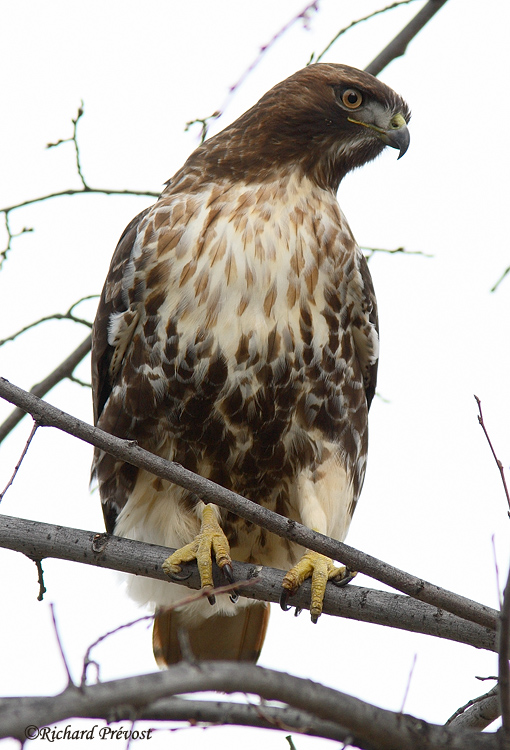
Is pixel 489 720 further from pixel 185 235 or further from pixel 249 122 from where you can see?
pixel 249 122

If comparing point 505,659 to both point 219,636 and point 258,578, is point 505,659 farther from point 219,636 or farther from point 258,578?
point 219,636

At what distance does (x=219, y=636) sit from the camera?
488 centimetres

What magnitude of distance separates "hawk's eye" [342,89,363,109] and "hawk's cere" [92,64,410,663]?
0.01m

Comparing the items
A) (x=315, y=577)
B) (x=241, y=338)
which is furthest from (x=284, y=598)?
(x=241, y=338)

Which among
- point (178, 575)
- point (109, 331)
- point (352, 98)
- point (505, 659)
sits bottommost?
point (505, 659)

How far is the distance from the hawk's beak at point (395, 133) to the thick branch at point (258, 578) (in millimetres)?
2264

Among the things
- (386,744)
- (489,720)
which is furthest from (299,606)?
(386,744)

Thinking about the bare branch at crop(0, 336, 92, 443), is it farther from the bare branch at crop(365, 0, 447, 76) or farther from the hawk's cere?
the bare branch at crop(365, 0, 447, 76)

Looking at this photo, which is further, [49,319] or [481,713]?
[49,319]

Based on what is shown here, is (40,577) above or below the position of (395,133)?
below

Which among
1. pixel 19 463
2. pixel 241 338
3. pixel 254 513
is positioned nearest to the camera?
pixel 19 463

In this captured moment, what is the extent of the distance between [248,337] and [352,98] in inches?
56.2

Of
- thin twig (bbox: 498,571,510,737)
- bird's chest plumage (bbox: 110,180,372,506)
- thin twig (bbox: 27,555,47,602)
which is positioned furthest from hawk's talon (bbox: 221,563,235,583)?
thin twig (bbox: 498,571,510,737)

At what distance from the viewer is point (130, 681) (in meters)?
1.77
